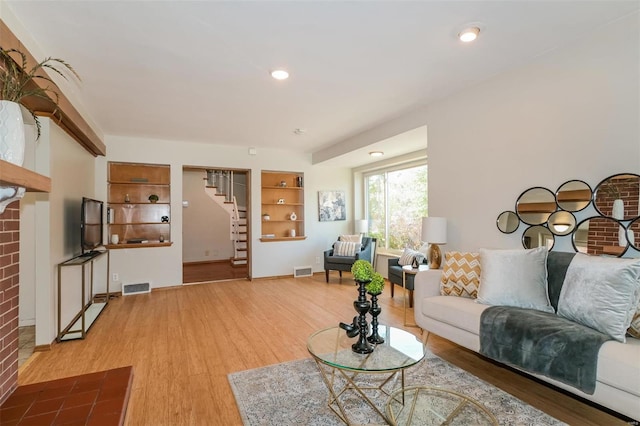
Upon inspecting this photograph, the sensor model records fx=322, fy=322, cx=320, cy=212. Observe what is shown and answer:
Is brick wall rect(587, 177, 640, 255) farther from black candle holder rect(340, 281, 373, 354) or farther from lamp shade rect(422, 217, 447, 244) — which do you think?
black candle holder rect(340, 281, 373, 354)

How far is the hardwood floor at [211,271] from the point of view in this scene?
6262mm

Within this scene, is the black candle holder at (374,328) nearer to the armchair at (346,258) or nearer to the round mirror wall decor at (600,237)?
the round mirror wall decor at (600,237)

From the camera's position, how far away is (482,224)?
123 inches

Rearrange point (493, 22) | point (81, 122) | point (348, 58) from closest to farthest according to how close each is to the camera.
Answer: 1. point (493, 22)
2. point (348, 58)
3. point (81, 122)

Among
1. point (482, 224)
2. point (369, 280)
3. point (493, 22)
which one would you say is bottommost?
point (369, 280)

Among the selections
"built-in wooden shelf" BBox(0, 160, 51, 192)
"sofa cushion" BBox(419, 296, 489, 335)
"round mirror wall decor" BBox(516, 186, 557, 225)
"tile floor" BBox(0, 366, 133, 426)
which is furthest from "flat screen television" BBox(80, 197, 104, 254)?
"round mirror wall decor" BBox(516, 186, 557, 225)

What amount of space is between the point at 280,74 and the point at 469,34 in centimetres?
154

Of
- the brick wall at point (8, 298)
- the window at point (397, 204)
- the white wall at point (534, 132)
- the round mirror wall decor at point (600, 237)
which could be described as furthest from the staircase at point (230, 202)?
the round mirror wall decor at point (600, 237)

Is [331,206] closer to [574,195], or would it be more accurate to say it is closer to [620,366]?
[574,195]

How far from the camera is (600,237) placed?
7.56ft

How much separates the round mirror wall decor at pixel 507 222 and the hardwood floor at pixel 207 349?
1.14m

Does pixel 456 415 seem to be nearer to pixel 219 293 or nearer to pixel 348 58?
pixel 348 58

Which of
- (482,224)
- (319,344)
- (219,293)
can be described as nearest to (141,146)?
(219,293)

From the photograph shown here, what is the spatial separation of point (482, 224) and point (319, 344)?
Answer: 6.75 ft
